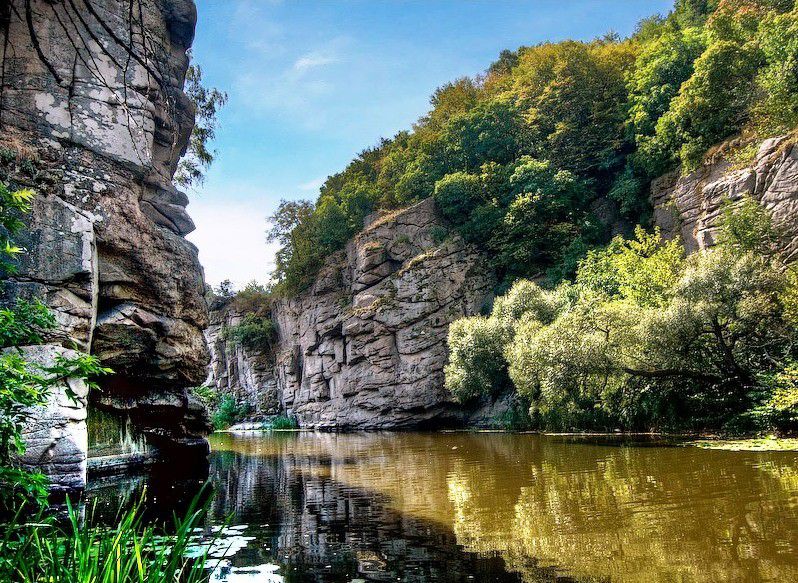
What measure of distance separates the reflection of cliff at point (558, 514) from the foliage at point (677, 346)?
557 centimetres

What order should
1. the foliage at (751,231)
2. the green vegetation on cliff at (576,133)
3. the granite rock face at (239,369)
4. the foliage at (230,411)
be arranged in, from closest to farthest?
the foliage at (751,231)
the green vegetation on cliff at (576,133)
the foliage at (230,411)
the granite rock face at (239,369)

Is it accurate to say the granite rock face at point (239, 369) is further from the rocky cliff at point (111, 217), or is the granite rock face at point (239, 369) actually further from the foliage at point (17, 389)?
the foliage at point (17, 389)

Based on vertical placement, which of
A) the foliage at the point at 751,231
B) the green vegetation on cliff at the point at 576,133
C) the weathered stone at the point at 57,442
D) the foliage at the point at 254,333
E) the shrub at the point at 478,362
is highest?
the green vegetation on cliff at the point at 576,133

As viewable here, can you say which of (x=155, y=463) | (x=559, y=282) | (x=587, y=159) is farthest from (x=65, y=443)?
(x=587, y=159)

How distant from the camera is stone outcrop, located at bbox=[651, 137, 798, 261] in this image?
22094 mm

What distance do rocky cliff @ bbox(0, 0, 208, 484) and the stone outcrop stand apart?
23219mm

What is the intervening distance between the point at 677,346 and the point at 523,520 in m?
13.6

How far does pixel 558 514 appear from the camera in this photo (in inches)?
318

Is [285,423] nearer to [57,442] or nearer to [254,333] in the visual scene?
[254,333]

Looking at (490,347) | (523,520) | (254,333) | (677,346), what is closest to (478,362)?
(490,347)

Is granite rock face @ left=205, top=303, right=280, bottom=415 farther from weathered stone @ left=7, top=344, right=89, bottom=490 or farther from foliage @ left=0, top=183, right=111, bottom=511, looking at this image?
foliage @ left=0, top=183, right=111, bottom=511

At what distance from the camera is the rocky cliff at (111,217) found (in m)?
13.1

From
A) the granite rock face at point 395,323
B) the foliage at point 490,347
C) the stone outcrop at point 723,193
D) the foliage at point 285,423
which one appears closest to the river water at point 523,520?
the stone outcrop at point 723,193

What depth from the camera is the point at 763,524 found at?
6504 mm
